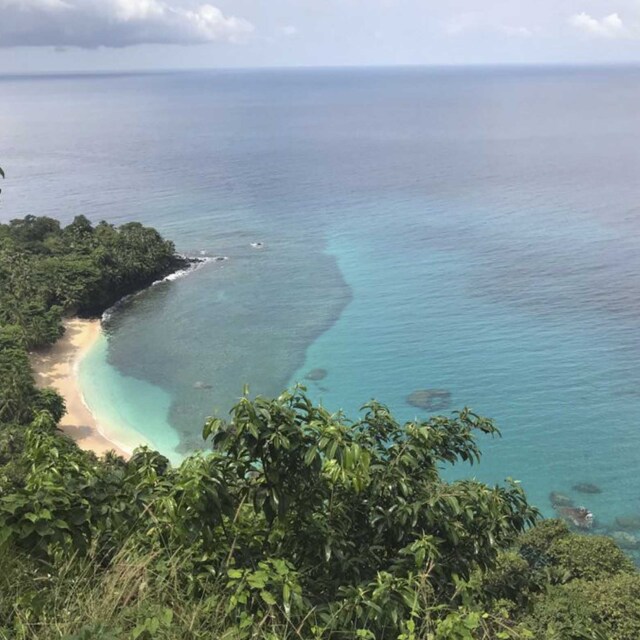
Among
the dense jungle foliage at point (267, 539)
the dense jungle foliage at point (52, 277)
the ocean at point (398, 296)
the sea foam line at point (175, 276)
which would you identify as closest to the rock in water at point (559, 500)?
the ocean at point (398, 296)

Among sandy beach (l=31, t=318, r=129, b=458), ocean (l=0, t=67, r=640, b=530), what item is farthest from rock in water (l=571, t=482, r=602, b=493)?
sandy beach (l=31, t=318, r=129, b=458)

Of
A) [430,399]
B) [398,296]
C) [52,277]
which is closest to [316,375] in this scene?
[430,399]

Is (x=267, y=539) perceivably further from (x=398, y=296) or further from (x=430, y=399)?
(x=398, y=296)

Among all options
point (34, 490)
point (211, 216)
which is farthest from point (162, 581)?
point (211, 216)

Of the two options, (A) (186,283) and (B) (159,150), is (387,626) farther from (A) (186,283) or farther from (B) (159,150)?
(B) (159,150)

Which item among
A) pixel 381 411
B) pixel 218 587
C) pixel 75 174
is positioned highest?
pixel 381 411

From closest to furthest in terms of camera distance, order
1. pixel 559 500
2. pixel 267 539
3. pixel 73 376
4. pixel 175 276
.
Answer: pixel 267 539, pixel 559 500, pixel 73 376, pixel 175 276
